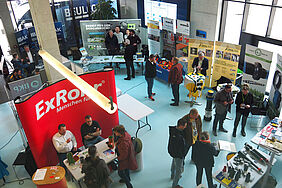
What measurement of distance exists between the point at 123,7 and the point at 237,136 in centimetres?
835

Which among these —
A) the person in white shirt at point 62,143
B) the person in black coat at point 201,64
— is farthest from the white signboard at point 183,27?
the person in white shirt at point 62,143

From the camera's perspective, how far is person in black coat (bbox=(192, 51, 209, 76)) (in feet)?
25.6

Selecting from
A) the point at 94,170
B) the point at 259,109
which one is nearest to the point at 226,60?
the point at 259,109

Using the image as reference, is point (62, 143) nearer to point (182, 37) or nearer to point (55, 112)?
point (55, 112)

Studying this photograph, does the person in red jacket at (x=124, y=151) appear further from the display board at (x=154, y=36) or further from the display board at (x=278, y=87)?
the display board at (x=154, y=36)

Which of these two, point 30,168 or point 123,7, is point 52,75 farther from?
point 123,7

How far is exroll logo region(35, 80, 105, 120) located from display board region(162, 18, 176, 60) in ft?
14.4

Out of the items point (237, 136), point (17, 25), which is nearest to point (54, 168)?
point (237, 136)

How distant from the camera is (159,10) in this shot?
10266 millimetres

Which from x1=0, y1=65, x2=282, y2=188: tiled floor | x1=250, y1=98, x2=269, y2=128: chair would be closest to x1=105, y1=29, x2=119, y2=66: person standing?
x1=0, y1=65, x2=282, y2=188: tiled floor

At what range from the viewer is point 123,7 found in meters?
11.8

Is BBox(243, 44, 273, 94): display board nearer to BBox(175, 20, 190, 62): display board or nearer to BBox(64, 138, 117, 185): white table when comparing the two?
BBox(175, 20, 190, 62): display board

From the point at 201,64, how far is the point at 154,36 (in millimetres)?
2670

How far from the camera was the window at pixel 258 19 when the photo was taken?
7160mm
